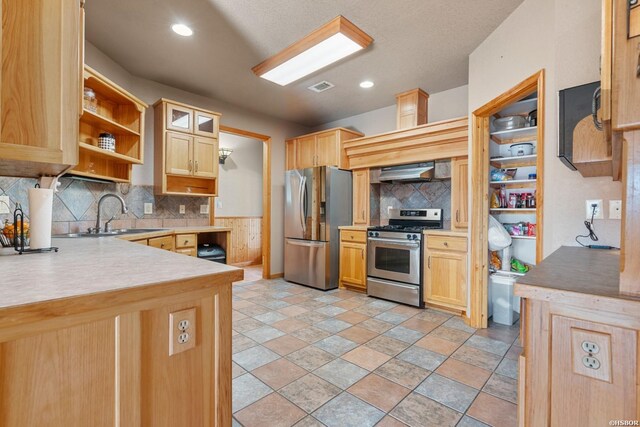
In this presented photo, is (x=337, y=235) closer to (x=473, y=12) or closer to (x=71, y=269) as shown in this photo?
(x=473, y=12)

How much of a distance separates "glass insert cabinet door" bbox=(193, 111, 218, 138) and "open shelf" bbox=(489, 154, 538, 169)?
10.8 feet

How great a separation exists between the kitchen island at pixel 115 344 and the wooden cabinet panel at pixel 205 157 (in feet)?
8.79

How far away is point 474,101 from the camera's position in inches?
109

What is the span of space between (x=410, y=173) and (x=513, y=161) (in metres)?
1.10

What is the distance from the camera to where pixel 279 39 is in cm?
259

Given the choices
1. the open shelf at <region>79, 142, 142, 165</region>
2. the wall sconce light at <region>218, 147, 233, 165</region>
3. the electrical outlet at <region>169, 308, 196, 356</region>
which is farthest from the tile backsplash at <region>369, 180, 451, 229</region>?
the electrical outlet at <region>169, 308, 196, 356</region>

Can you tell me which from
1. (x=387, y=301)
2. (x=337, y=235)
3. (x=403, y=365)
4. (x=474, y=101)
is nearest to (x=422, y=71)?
(x=474, y=101)

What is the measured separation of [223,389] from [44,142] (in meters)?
0.97

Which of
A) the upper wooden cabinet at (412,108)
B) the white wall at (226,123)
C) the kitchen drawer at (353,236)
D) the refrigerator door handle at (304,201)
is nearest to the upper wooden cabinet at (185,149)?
the white wall at (226,123)

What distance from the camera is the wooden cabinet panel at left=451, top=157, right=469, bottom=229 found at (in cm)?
326

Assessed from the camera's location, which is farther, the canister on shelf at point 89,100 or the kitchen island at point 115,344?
the canister on shelf at point 89,100

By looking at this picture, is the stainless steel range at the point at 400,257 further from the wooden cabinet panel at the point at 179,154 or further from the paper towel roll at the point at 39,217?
the paper towel roll at the point at 39,217

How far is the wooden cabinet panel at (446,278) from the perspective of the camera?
9.87 feet

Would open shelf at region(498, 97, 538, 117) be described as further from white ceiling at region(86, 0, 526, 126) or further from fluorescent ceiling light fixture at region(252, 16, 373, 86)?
fluorescent ceiling light fixture at region(252, 16, 373, 86)
